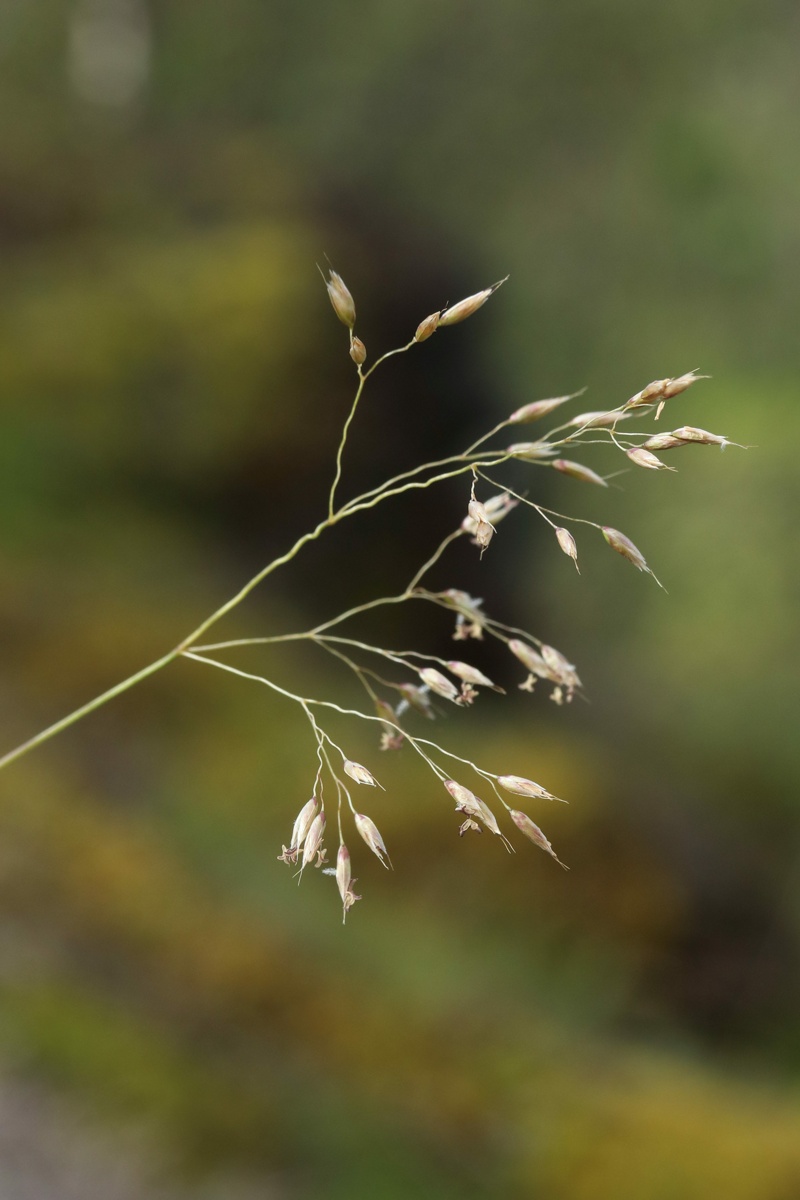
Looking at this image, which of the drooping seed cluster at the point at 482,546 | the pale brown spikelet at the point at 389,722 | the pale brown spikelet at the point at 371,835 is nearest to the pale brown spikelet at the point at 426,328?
the drooping seed cluster at the point at 482,546

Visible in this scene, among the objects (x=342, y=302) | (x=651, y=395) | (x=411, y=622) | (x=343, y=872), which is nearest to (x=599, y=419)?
(x=651, y=395)

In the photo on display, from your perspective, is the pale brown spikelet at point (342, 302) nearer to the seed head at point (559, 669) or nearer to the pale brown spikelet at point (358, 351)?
the pale brown spikelet at point (358, 351)

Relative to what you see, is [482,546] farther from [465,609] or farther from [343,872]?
[343,872]

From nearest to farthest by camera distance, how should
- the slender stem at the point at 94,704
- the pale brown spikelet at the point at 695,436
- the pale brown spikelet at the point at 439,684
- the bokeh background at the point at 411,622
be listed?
the slender stem at the point at 94,704 → the pale brown spikelet at the point at 695,436 → the pale brown spikelet at the point at 439,684 → the bokeh background at the point at 411,622

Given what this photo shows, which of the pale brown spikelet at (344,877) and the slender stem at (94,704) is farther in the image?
the pale brown spikelet at (344,877)

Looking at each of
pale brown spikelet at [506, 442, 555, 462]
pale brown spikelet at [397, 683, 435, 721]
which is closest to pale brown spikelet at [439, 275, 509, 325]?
pale brown spikelet at [506, 442, 555, 462]

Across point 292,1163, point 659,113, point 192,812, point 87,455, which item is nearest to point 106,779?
point 192,812
